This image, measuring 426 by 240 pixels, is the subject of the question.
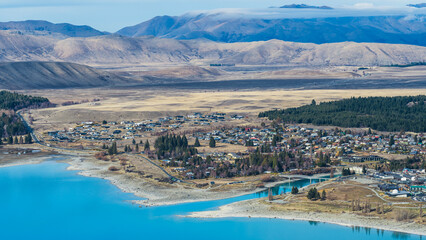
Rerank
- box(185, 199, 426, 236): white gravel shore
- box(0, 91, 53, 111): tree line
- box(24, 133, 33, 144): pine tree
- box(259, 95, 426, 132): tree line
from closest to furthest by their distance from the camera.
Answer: box(185, 199, 426, 236): white gravel shore < box(24, 133, 33, 144): pine tree < box(259, 95, 426, 132): tree line < box(0, 91, 53, 111): tree line

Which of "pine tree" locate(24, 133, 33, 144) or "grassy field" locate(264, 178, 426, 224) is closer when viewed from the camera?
"grassy field" locate(264, 178, 426, 224)

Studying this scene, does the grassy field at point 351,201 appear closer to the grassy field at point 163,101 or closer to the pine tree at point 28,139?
the pine tree at point 28,139

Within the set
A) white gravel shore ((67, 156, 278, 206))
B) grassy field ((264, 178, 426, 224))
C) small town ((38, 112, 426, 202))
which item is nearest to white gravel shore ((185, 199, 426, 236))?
grassy field ((264, 178, 426, 224))

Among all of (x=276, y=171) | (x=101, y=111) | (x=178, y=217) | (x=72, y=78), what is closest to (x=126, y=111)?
(x=101, y=111)

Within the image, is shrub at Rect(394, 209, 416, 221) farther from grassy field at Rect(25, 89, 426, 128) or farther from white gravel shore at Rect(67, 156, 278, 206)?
grassy field at Rect(25, 89, 426, 128)

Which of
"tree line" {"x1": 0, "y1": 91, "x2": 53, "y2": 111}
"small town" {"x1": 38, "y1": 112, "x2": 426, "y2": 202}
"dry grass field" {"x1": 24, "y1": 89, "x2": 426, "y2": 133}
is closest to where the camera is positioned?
"small town" {"x1": 38, "y1": 112, "x2": 426, "y2": 202}

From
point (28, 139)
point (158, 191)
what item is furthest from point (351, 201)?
point (28, 139)

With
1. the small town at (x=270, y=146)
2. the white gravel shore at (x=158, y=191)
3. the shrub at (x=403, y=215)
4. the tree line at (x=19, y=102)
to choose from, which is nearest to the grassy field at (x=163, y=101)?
the tree line at (x=19, y=102)

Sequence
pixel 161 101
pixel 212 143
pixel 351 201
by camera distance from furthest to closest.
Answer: pixel 161 101 < pixel 212 143 < pixel 351 201

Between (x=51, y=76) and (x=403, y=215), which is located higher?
(x=51, y=76)

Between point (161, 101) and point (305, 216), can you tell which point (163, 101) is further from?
point (305, 216)

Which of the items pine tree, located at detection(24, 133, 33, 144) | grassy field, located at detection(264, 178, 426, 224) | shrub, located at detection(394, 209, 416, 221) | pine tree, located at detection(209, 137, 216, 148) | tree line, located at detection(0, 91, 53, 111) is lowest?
shrub, located at detection(394, 209, 416, 221)
